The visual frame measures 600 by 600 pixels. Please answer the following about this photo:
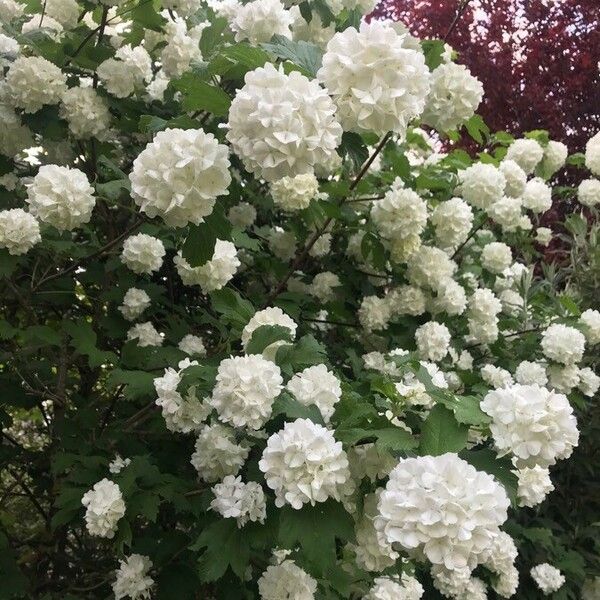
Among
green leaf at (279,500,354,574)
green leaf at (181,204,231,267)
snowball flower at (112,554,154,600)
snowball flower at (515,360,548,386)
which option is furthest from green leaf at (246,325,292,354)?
snowball flower at (515,360,548,386)

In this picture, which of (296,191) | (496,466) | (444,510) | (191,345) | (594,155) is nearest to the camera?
(444,510)

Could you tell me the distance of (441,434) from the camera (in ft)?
4.54

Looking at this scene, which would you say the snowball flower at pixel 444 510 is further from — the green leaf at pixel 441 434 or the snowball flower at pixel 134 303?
the snowball flower at pixel 134 303

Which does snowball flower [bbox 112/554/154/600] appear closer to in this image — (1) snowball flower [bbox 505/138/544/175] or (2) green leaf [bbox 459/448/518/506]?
(2) green leaf [bbox 459/448/518/506]

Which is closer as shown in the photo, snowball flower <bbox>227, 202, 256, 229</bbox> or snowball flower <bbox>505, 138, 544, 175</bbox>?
snowball flower <bbox>227, 202, 256, 229</bbox>

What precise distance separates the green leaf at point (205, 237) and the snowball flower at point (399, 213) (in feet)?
3.96

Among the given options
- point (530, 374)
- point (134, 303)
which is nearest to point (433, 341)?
point (530, 374)

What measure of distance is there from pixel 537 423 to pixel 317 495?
1.57ft

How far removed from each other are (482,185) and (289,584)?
6.18ft

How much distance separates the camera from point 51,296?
2619 mm

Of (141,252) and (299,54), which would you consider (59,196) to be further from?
(299,54)

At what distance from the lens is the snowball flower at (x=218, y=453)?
1.77 m

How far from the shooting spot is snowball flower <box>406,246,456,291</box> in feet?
9.47

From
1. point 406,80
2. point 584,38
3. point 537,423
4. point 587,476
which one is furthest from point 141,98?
point 584,38
